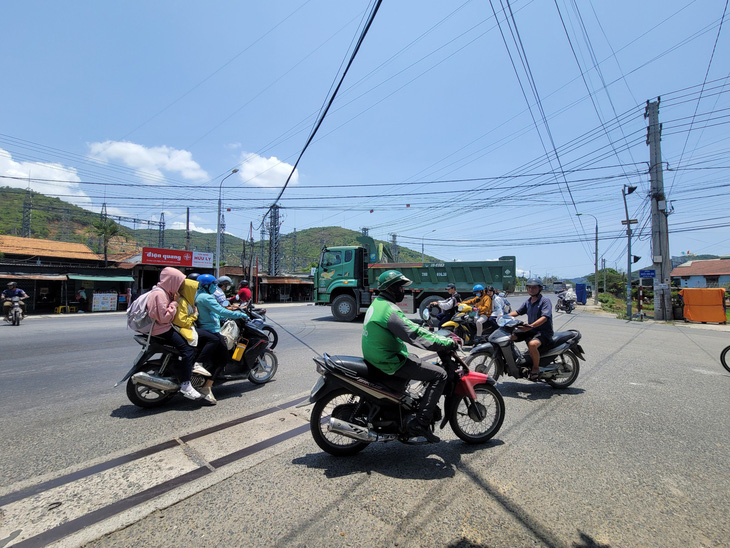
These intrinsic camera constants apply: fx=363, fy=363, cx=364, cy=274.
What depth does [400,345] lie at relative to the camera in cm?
315

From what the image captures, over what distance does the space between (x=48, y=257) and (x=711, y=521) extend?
108 ft

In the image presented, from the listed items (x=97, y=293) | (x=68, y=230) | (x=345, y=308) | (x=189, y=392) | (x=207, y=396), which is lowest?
(x=207, y=396)

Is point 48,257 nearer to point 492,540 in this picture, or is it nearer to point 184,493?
point 184,493

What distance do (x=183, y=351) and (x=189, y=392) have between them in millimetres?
501

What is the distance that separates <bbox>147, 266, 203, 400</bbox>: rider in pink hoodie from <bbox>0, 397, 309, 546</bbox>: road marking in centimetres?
89

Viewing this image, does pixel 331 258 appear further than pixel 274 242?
No

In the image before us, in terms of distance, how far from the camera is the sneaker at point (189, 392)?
4332 millimetres

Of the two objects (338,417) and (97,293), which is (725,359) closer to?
(338,417)

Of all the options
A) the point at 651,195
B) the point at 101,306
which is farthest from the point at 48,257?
the point at 651,195

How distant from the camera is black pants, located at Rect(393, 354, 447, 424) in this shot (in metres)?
3.17

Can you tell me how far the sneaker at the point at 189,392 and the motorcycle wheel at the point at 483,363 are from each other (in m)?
3.67

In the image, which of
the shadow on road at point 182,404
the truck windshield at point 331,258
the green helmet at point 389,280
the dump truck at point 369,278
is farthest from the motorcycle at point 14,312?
the green helmet at point 389,280

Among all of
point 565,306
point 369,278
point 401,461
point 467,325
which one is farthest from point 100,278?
point 565,306

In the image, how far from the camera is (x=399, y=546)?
2.12m
